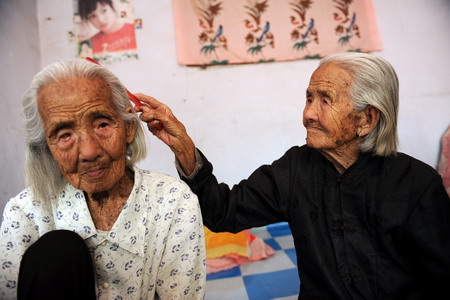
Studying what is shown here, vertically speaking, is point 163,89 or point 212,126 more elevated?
point 163,89

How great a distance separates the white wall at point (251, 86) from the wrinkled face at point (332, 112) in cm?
157

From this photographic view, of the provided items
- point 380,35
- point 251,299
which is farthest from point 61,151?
point 380,35

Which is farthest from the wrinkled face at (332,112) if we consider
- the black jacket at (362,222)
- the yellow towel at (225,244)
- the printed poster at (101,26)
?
the printed poster at (101,26)

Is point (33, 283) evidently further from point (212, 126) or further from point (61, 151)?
point (212, 126)

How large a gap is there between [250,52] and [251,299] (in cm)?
205

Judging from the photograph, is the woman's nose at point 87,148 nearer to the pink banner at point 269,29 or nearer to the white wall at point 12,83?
A: the white wall at point 12,83

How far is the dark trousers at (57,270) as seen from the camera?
0.67m

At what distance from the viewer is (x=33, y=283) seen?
0.67 metres

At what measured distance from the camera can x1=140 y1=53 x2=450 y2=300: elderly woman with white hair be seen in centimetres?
97

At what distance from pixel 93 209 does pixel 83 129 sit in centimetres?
30

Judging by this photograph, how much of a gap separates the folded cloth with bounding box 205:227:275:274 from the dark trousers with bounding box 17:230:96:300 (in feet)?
4.64

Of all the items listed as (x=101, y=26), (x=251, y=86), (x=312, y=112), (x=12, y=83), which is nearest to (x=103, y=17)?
(x=101, y=26)

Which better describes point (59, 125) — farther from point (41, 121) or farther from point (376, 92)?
point (376, 92)

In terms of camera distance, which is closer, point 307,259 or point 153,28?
point 307,259
